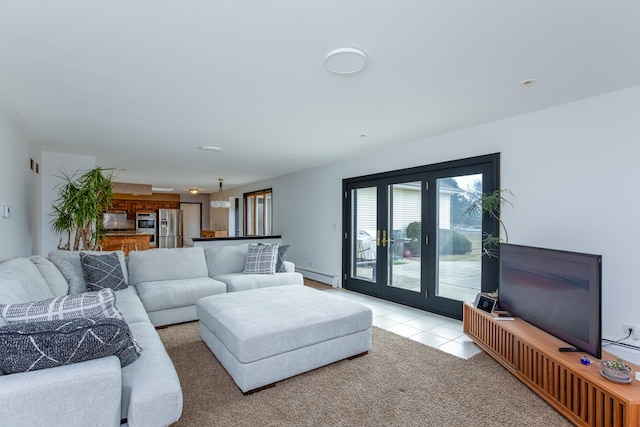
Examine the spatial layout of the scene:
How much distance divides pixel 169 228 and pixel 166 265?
8.03 meters

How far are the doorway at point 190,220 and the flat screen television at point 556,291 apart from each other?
449 inches

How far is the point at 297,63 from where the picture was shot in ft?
6.88

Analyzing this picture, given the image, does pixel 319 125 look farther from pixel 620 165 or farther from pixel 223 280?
pixel 620 165

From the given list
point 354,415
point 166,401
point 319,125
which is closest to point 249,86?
point 319,125

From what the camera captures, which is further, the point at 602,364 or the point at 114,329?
the point at 602,364

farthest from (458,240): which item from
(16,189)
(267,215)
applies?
(267,215)

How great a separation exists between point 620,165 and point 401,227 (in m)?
2.51

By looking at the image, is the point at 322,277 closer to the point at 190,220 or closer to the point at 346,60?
the point at 346,60

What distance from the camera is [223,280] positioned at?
13.9ft

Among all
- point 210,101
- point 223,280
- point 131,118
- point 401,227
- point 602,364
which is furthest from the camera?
point 401,227

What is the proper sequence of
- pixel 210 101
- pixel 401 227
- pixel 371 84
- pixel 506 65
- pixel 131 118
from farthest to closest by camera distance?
pixel 401 227 → pixel 131 118 → pixel 210 101 → pixel 371 84 → pixel 506 65

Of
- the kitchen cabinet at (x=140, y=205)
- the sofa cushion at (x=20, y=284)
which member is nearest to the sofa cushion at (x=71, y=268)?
the sofa cushion at (x=20, y=284)

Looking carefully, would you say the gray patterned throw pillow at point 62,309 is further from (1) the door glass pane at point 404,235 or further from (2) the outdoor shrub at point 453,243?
(1) the door glass pane at point 404,235

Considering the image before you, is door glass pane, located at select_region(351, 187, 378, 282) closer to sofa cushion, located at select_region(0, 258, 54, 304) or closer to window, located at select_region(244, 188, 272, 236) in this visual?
window, located at select_region(244, 188, 272, 236)
